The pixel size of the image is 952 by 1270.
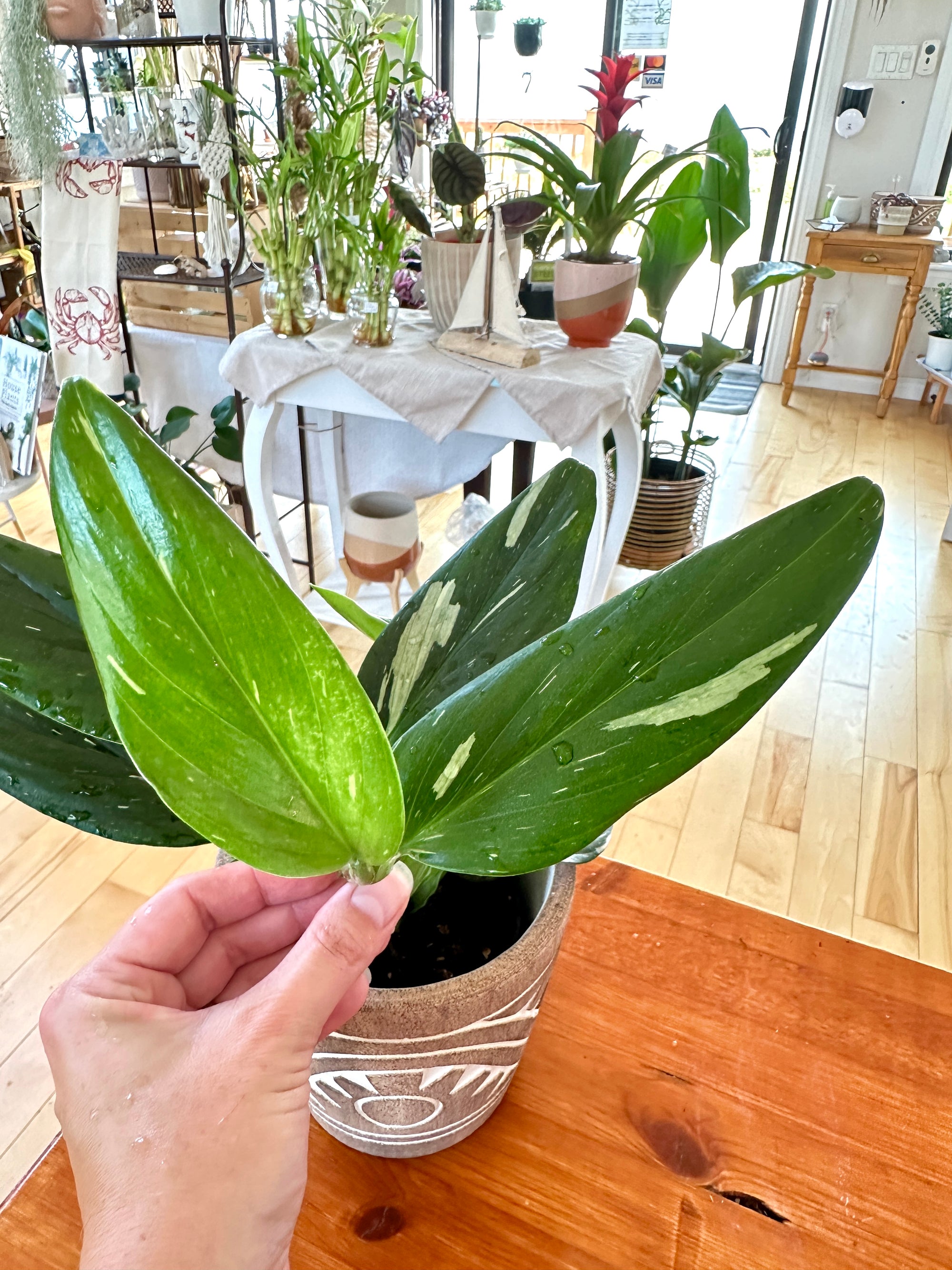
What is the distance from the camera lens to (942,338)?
324 centimetres

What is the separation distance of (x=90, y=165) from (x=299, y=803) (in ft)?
5.74

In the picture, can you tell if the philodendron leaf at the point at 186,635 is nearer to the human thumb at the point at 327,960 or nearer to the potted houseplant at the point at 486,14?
the human thumb at the point at 327,960

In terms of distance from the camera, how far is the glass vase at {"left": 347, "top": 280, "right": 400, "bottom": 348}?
66.0 inches

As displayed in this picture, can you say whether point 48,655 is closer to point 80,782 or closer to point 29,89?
point 80,782

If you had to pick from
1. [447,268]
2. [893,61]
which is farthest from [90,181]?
[893,61]

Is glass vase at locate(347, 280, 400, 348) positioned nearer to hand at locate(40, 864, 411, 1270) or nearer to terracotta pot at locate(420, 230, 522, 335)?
terracotta pot at locate(420, 230, 522, 335)

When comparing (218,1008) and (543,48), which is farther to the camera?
(543,48)

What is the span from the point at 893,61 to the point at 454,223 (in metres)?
2.66

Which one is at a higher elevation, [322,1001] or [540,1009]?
[322,1001]

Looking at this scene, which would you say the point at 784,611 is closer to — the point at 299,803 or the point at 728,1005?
the point at 299,803

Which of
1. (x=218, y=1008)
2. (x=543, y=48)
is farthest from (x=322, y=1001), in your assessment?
(x=543, y=48)

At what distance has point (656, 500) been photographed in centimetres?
220

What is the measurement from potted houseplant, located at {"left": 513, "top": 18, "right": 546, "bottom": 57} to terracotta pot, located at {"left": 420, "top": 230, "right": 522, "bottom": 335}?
Answer: 3.12 metres

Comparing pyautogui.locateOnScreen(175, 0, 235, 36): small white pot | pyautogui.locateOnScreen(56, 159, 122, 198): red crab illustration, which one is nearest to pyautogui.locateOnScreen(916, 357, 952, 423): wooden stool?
pyautogui.locateOnScreen(175, 0, 235, 36): small white pot
